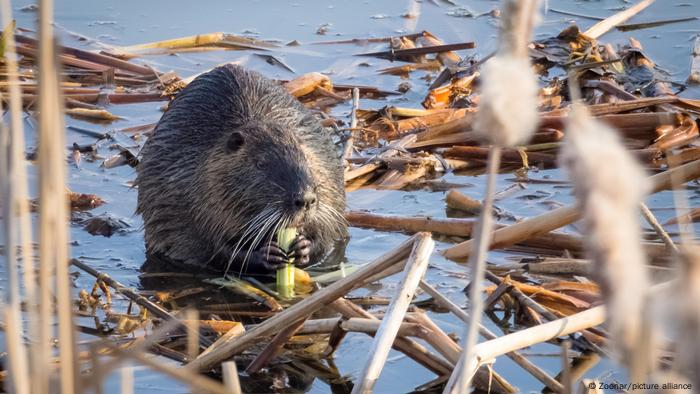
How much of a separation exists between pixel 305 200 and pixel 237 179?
52 cm

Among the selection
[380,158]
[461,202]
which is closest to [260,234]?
[461,202]

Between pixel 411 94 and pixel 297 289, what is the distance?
8.82 ft

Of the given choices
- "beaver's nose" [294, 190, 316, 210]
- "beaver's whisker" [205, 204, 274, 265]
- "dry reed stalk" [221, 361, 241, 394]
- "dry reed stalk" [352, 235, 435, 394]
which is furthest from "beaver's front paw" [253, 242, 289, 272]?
"dry reed stalk" [221, 361, 241, 394]

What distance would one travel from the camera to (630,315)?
35.0 inches

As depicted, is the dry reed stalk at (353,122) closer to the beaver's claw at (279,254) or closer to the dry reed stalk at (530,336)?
the beaver's claw at (279,254)

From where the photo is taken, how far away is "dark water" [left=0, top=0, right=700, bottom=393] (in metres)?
4.91

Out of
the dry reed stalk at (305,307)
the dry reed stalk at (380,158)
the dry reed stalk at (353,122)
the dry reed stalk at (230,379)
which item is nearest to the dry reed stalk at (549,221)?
the dry reed stalk at (305,307)

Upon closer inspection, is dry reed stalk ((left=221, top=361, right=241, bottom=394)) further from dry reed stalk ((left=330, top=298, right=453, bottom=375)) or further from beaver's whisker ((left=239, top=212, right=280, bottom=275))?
beaver's whisker ((left=239, top=212, right=280, bottom=275))

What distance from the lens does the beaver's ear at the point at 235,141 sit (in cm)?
481

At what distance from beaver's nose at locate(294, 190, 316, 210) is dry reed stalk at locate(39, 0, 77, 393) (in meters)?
2.92

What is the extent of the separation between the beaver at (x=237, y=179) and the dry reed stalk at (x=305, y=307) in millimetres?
1534

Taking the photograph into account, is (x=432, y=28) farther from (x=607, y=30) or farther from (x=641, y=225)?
(x=641, y=225)

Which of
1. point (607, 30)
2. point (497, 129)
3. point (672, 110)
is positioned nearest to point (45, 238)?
point (497, 129)

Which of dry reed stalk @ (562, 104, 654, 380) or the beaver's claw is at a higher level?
dry reed stalk @ (562, 104, 654, 380)
